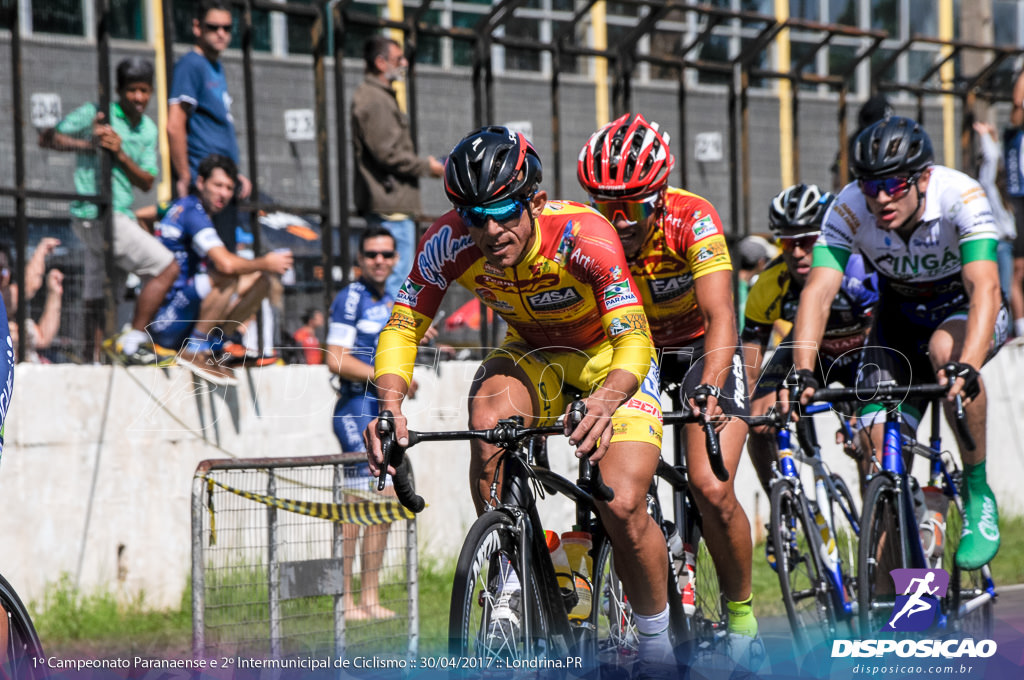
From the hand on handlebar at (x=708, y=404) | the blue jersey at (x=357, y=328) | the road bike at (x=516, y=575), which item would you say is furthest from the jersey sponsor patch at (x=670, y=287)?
the blue jersey at (x=357, y=328)

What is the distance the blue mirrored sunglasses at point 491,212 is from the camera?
4863 millimetres

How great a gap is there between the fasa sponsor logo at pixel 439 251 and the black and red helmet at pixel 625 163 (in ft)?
2.93

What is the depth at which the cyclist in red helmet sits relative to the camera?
19.1 ft

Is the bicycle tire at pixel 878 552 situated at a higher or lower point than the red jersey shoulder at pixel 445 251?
lower

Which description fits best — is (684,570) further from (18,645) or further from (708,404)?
(18,645)

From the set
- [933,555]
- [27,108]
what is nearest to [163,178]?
[27,108]

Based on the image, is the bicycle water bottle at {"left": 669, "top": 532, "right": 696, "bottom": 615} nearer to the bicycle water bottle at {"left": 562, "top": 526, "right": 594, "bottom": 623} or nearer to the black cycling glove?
the bicycle water bottle at {"left": 562, "top": 526, "right": 594, "bottom": 623}

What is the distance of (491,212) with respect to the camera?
16.0 ft

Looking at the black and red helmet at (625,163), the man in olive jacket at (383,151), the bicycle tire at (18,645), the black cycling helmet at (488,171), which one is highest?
the man in olive jacket at (383,151)

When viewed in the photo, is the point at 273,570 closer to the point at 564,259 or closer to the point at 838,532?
the point at 564,259

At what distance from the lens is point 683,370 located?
21.4ft

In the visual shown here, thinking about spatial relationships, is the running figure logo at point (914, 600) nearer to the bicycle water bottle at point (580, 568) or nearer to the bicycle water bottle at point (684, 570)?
the bicycle water bottle at point (684, 570)

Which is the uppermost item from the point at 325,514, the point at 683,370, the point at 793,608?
the point at 683,370

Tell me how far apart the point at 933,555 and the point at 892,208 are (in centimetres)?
166
